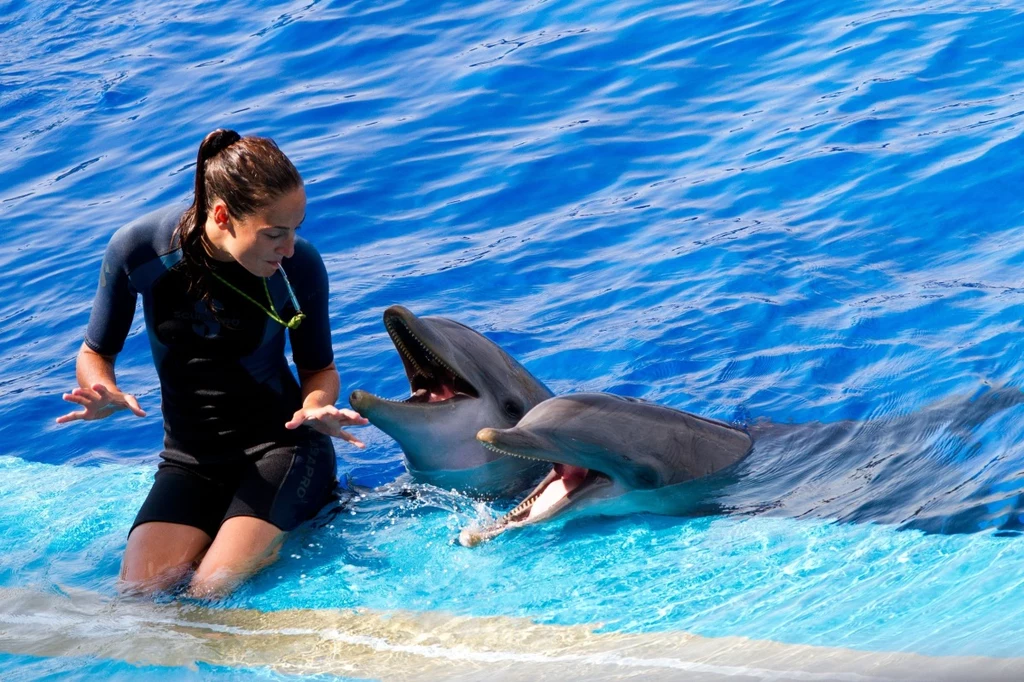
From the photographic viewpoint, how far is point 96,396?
4.81 m

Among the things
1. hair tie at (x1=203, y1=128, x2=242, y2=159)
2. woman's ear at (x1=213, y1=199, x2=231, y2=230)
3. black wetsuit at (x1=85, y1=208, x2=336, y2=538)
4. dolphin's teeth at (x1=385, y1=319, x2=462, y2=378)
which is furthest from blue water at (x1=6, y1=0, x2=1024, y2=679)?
hair tie at (x1=203, y1=128, x2=242, y2=159)

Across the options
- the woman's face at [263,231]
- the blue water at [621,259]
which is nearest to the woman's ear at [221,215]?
the woman's face at [263,231]

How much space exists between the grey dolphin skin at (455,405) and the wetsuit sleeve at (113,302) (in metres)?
1.10

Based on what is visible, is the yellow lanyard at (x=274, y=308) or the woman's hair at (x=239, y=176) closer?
the woman's hair at (x=239, y=176)

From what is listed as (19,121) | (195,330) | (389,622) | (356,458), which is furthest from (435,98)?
(389,622)

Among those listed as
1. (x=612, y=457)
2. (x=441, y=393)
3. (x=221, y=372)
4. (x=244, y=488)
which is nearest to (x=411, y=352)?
(x=441, y=393)

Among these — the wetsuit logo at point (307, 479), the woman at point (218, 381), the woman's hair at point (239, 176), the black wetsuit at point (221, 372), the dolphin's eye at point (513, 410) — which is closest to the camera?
the woman's hair at point (239, 176)

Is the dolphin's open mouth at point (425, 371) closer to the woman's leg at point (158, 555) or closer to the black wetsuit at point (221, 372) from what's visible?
the black wetsuit at point (221, 372)

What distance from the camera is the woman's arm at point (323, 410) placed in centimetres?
480

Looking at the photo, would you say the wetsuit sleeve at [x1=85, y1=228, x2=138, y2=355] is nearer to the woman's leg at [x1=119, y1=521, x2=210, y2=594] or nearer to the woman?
the woman

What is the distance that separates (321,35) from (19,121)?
333 centimetres

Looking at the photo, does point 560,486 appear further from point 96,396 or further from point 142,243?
point 142,243

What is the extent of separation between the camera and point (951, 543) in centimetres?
460

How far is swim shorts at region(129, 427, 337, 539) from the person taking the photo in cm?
523
